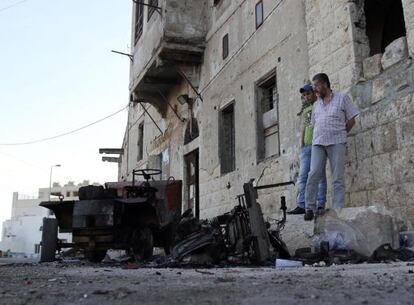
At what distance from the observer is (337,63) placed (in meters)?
6.89

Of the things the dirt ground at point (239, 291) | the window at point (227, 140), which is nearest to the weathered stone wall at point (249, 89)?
the window at point (227, 140)

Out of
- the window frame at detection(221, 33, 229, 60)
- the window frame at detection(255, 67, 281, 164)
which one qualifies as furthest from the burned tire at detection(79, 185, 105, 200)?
the window frame at detection(221, 33, 229, 60)

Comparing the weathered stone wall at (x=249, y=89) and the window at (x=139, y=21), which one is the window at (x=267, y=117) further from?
the window at (x=139, y=21)

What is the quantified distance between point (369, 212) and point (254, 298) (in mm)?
3154

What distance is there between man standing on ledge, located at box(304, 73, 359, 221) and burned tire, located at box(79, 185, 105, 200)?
290 centimetres

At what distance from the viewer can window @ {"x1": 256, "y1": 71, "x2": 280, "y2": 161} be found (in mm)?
9336

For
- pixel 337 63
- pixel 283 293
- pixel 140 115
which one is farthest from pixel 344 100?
pixel 140 115

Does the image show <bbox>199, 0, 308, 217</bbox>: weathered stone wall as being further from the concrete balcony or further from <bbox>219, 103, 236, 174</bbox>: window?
the concrete balcony

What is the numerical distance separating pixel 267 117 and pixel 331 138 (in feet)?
12.5

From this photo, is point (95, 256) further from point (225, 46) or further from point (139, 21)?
point (139, 21)

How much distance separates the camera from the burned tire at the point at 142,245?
6590 mm

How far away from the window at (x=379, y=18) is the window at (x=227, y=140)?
442 cm

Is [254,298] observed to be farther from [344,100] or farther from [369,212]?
[344,100]

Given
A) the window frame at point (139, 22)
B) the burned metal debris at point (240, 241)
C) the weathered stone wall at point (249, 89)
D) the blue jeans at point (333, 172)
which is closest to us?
the burned metal debris at point (240, 241)
